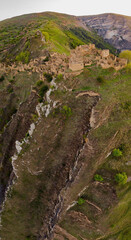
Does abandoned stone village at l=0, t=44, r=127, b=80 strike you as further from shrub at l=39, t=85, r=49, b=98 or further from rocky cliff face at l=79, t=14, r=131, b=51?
rocky cliff face at l=79, t=14, r=131, b=51

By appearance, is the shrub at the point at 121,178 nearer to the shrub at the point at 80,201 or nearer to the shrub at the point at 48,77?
the shrub at the point at 80,201

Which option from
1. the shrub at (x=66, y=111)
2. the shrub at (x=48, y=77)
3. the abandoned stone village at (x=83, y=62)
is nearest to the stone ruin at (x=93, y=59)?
the abandoned stone village at (x=83, y=62)

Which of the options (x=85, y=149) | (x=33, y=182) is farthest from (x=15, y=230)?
(x=85, y=149)

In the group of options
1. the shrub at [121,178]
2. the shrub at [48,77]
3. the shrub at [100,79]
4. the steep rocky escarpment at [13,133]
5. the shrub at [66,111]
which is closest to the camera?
the shrub at [121,178]

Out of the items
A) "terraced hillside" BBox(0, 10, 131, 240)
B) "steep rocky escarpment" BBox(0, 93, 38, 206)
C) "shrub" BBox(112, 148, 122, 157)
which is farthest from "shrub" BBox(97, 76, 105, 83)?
"steep rocky escarpment" BBox(0, 93, 38, 206)

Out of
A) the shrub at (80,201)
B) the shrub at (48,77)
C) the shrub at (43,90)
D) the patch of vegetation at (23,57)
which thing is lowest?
the shrub at (80,201)

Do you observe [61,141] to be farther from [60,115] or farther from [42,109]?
[42,109]

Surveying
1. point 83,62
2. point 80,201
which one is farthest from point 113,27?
point 80,201
